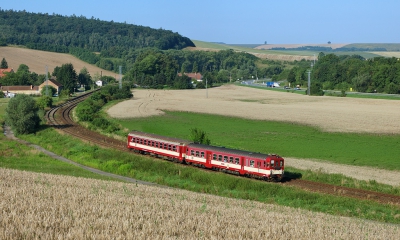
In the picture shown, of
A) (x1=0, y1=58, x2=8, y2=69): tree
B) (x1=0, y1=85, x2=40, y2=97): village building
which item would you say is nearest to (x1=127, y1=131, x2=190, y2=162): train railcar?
(x1=0, y1=85, x2=40, y2=97): village building

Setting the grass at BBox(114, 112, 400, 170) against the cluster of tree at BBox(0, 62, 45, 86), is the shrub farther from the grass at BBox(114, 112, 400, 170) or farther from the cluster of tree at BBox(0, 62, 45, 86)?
the cluster of tree at BBox(0, 62, 45, 86)

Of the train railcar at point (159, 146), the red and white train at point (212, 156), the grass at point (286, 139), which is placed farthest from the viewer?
the grass at point (286, 139)

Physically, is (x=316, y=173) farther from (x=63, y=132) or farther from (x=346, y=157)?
(x=63, y=132)

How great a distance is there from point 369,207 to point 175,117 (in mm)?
53011

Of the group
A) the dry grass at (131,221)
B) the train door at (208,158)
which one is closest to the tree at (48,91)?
the train door at (208,158)

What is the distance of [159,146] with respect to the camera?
157 ft

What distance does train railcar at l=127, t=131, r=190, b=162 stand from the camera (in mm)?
45281

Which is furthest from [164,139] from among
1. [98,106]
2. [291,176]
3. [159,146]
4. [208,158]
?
[98,106]

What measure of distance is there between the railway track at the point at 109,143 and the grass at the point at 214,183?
4.70 feet

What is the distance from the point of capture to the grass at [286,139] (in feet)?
157

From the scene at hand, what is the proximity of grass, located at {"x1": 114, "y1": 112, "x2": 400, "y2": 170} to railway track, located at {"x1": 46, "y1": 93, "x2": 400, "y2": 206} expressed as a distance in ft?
22.8

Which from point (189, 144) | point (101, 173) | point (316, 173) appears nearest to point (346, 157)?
point (316, 173)

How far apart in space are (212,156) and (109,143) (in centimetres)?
1827

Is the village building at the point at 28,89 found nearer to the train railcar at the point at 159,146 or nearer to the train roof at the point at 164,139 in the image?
the train railcar at the point at 159,146
